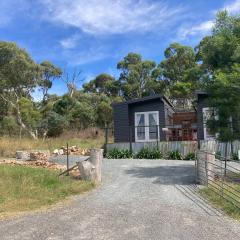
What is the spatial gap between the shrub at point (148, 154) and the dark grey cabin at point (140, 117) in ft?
13.8

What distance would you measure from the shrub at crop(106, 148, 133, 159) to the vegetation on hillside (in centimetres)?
499

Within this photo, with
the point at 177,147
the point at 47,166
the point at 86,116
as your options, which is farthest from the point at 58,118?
the point at 47,166

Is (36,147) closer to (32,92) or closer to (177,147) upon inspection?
(177,147)

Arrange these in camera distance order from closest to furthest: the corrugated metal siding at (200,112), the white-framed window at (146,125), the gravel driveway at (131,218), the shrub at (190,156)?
the gravel driveway at (131,218) → the shrub at (190,156) → the corrugated metal siding at (200,112) → the white-framed window at (146,125)

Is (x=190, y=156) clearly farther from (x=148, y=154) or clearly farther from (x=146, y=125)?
(x=146, y=125)

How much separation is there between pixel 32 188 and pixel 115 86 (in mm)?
41331

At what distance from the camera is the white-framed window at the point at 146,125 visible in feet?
89.6

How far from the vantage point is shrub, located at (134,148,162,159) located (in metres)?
22.6

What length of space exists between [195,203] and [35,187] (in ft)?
15.2

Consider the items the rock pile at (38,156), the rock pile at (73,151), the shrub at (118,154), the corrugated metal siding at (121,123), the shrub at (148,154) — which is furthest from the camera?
the corrugated metal siding at (121,123)

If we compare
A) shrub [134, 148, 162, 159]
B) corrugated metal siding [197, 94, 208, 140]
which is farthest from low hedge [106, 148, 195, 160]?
corrugated metal siding [197, 94, 208, 140]

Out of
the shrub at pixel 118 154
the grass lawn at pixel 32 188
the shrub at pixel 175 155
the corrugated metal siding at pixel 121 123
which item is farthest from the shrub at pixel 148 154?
the grass lawn at pixel 32 188

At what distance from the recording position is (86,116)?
4141 centimetres

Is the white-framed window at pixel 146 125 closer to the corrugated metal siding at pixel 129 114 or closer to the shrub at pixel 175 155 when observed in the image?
the corrugated metal siding at pixel 129 114
